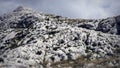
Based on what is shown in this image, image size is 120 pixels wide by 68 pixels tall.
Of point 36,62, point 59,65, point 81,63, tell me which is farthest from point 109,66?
point 36,62

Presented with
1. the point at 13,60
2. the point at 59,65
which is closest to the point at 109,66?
the point at 59,65

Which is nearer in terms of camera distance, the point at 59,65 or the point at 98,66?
the point at 98,66

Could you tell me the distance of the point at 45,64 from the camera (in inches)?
7810

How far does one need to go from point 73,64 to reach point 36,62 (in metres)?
26.2

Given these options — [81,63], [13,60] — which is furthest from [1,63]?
[81,63]

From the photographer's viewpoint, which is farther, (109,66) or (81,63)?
(81,63)

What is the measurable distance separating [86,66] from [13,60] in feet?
170

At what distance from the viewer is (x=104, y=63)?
191 m

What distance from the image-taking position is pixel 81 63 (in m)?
197

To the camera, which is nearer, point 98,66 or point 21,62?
point 98,66

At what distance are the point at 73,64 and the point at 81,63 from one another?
228 inches

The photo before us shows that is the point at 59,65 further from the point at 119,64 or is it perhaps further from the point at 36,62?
A: the point at 119,64

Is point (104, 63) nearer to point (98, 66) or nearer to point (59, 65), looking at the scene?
point (98, 66)

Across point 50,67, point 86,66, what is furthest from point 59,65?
point 86,66
